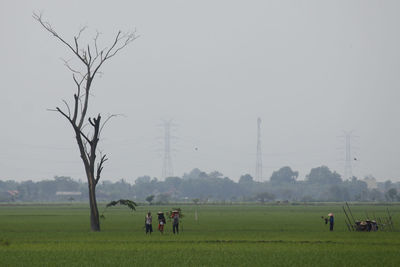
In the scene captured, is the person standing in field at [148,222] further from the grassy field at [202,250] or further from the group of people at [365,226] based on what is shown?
the group of people at [365,226]

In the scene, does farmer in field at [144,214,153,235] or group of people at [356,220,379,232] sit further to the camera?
group of people at [356,220,379,232]

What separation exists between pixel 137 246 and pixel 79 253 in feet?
18.2

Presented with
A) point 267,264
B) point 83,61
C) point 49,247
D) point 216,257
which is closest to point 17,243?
point 49,247

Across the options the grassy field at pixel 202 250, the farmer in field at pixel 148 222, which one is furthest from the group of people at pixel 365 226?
the farmer in field at pixel 148 222

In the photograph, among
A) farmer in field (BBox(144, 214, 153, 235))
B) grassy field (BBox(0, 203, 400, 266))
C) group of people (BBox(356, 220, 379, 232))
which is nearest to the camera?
grassy field (BBox(0, 203, 400, 266))

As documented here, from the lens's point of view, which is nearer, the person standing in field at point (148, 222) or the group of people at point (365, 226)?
the person standing in field at point (148, 222)

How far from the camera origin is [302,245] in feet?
145

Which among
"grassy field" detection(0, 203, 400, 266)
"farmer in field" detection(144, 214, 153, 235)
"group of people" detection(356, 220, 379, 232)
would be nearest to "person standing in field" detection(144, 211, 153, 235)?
"farmer in field" detection(144, 214, 153, 235)

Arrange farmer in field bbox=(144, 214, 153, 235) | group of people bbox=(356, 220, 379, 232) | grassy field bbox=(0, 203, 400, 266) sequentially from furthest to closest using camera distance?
group of people bbox=(356, 220, 379, 232) → farmer in field bbox=(144, 214, 153, 235) → grassy field bbox=(0, 203, 400, 266)

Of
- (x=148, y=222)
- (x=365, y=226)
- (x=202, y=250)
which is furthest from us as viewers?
(x=365, y=226)

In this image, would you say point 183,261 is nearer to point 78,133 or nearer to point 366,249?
point 366,249

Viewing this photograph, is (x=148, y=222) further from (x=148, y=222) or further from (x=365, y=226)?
(x=365, y=226)

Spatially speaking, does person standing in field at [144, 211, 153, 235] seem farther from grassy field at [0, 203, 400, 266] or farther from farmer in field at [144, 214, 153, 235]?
grassy field at [0, 203, 400, 266]

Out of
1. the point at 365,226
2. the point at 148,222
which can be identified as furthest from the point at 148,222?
the point at 365,226
